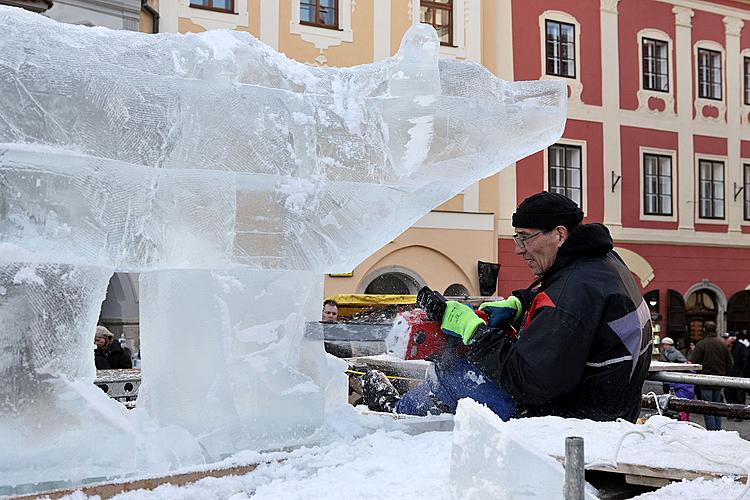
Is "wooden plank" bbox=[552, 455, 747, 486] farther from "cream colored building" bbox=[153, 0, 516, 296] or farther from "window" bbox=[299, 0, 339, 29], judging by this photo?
"window" bbox=[299, 0, 339, 29]

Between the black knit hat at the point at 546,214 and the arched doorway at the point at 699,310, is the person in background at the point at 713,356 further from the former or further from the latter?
the black knit hat at the point at 546,214

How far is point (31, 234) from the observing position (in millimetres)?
2646

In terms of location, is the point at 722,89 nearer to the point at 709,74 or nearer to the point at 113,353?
the point at 709,74

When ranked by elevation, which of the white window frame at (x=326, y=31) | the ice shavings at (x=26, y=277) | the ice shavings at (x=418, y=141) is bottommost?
the ice shavings at (x=26, y=277)

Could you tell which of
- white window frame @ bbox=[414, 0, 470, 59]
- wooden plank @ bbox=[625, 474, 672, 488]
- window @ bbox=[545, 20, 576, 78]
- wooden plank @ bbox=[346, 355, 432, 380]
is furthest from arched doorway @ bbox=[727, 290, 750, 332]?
wooden plank @ bbox=[625, 474, 672, 488]

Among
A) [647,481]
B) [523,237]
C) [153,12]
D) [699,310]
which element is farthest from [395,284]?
[647,481]

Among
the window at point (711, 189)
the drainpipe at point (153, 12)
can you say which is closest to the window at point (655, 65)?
the window at point (711, 189)

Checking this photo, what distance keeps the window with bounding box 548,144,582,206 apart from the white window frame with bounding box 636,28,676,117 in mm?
2045

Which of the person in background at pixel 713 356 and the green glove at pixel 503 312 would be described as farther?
the person in background at pixel 713 356

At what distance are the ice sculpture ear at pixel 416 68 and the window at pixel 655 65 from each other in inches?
622

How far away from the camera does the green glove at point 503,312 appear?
3.39 metres

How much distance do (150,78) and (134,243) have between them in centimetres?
55

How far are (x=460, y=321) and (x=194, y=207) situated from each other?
99 cm

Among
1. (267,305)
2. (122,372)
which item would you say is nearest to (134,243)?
(267,305)
